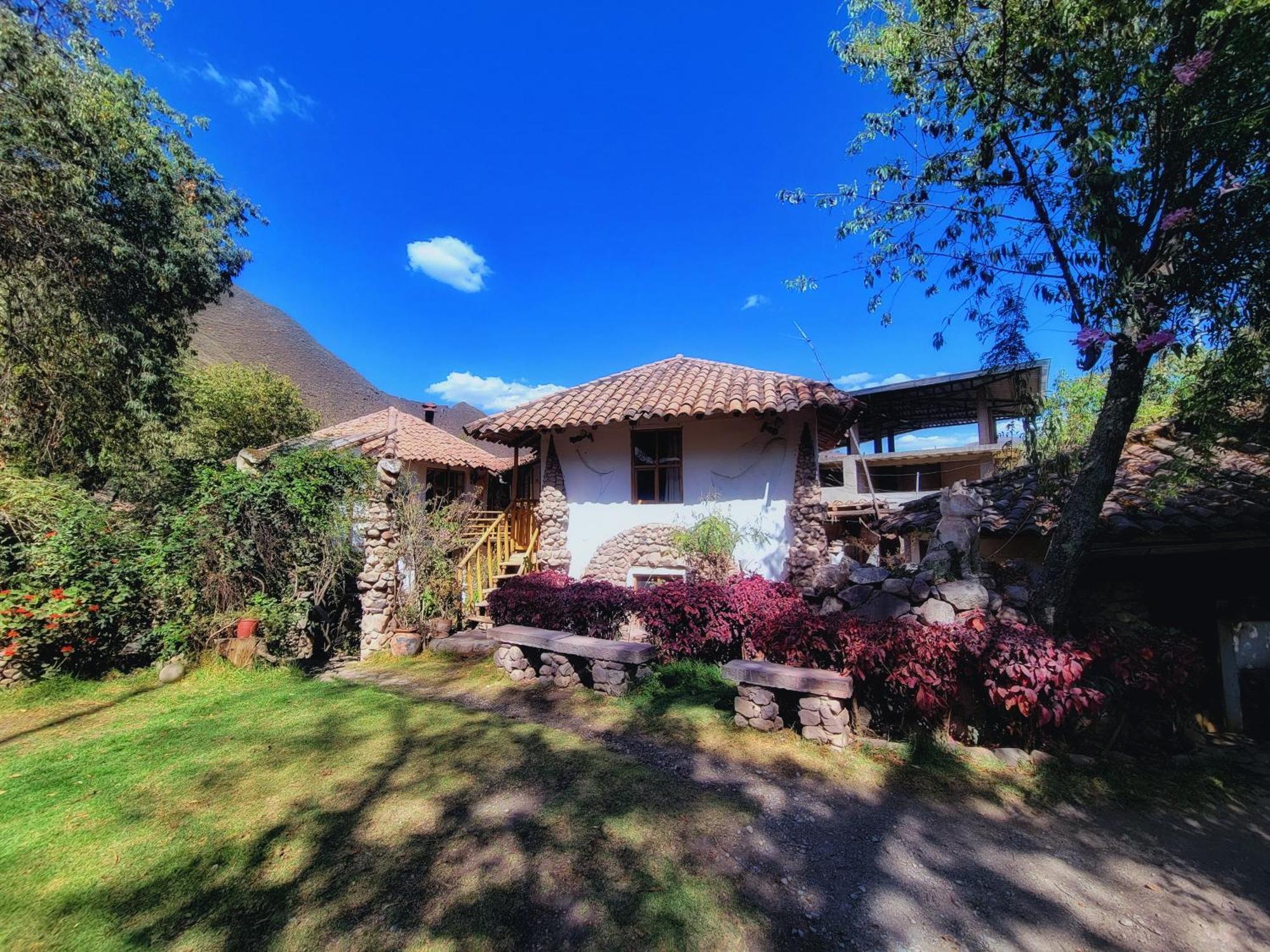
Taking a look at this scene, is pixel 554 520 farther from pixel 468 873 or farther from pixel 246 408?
pixel 246 408

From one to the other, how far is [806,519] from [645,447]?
132 inches

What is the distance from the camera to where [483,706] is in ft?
20.7

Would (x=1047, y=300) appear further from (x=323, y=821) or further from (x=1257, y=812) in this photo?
(x=323, y=821)

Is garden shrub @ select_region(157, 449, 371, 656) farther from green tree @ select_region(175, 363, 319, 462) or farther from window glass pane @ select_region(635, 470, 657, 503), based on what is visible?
green tree @ select_region(175, 363, 319, 462)

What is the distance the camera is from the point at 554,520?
34.7 feet

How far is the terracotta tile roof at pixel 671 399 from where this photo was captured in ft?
29.3

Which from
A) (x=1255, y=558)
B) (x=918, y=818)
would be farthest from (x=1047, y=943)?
(x=1255, y=558)

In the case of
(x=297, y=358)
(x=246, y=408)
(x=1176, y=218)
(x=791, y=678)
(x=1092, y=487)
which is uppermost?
(x=297, y=358)

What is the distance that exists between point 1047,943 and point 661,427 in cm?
833

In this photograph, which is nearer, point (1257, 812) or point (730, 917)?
point (730, 917)

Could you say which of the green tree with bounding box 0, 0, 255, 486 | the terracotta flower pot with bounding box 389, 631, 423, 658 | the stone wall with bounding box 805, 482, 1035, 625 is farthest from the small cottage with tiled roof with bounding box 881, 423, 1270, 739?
the green tree with bounding box 0, 0, 255, 486

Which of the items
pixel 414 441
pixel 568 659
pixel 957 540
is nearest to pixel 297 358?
pixel 414 441

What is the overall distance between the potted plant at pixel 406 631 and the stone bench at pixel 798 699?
5.77 meters

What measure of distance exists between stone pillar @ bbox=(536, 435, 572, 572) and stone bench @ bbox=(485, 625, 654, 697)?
2.69 metres
